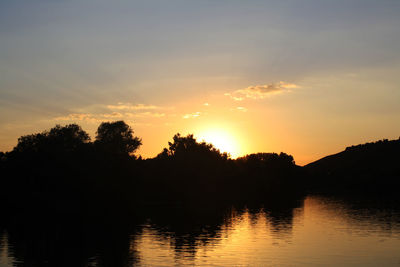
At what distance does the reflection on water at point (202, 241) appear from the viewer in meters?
41.9

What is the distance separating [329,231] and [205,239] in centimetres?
2045

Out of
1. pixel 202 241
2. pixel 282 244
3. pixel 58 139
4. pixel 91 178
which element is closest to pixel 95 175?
pixel 91 178

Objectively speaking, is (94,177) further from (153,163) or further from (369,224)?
(369,224)

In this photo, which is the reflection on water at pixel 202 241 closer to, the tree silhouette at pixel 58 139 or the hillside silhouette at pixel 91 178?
the hillside silhouette at pixel 91 178

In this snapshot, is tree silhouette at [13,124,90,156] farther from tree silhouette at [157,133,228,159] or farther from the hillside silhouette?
tree silhouette at [157,133,228,159]

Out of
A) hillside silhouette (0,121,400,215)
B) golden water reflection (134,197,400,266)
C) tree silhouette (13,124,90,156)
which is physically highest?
tree silhouette (13,124,90,156)

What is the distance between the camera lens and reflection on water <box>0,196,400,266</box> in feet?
138

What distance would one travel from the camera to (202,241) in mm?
54500

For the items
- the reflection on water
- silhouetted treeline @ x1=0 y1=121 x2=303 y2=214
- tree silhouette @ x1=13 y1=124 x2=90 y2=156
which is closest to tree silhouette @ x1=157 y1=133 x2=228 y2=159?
silhouetted treeline @ x1=0 y1=121 x2=303 y2=214

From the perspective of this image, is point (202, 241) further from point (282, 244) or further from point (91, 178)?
point (91, 178)

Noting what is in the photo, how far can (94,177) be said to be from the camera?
98625 millimetres

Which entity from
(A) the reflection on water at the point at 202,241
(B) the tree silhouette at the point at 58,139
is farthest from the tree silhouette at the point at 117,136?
(A) the reflection on water at the point at 202,241

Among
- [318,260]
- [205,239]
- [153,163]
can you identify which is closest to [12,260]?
[205,239]

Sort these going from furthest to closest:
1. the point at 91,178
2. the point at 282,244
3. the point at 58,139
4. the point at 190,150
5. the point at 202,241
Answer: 1. the point at 190,150
2. the point at 58,139
3. the point at 91,178
4. the point at 202,241
5. the point at 282,244
